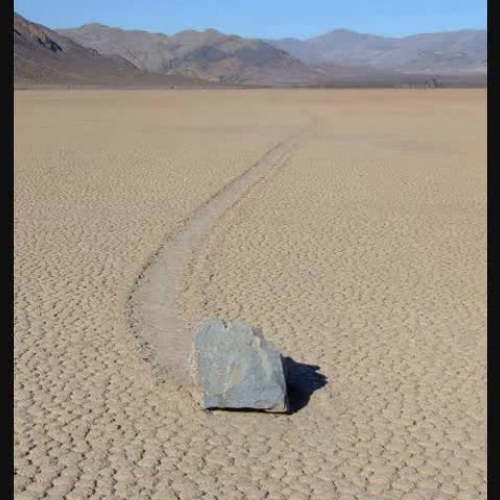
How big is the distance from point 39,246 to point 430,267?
199 inches

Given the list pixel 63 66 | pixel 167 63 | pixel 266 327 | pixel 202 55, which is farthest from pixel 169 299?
pixel 202 55

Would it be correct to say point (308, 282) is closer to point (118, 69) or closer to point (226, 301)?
point (226, 301)

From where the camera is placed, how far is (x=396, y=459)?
5.44 m

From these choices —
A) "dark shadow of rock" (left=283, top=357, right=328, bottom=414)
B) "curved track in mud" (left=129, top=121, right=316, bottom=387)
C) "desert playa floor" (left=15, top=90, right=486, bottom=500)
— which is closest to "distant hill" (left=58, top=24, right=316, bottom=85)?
"desert playa floor" (left=15, top=90, right=486, bottom=500)

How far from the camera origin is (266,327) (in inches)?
312

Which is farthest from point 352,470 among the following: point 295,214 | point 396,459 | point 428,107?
point 428,107

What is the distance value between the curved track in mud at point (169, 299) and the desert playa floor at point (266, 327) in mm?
61

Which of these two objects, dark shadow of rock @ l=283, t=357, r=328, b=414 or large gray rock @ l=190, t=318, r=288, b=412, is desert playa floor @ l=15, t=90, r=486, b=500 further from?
large gray rock @ l=190, t=318, r=288, b=412

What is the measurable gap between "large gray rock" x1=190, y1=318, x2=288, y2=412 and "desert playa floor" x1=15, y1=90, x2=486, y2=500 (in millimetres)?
136

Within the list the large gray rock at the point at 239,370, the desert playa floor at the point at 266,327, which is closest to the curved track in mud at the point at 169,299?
the desert playa floor at the point at 266,327

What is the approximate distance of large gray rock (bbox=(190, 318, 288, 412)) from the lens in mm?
5809

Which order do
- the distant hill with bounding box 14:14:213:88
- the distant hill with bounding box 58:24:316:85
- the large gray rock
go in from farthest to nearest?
the distant hill with bounding box 58:24:316:85, the distant hill with bounding box 14:14:213:88, the large gray rock

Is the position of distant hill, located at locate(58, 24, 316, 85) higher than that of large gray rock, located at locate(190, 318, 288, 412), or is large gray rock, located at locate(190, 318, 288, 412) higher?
distant hill, located at locate(58, 24, 316, 85)

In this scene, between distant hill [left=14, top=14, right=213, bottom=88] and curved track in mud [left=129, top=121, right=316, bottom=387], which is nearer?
curved track in mud [left=129, top=121, right=316, bottom=387]
